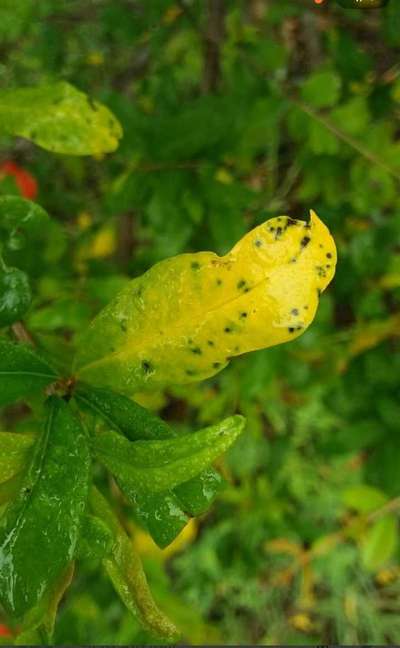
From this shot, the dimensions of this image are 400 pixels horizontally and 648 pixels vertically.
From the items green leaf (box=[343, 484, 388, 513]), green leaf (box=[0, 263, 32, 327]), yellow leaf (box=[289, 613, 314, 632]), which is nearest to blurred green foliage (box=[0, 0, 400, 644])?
green leaf (box=[343, 484, 388, 513])

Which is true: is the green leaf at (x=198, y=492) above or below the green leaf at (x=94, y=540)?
above

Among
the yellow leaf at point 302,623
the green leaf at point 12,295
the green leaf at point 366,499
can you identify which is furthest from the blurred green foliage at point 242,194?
the yellow leaf at point 302,623

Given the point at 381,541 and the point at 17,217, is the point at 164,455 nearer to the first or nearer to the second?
the point at 17,217

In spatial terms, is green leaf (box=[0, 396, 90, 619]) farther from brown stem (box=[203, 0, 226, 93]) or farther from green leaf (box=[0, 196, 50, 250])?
brown stem (box=[203, 0, 226, 93])

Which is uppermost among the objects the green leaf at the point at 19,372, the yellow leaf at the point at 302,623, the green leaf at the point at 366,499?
the green leaf at the point at 19,372

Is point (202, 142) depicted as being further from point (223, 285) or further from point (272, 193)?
point (223, 285)

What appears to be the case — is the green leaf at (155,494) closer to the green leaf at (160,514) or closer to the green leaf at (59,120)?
the green leaf at (160,514)
